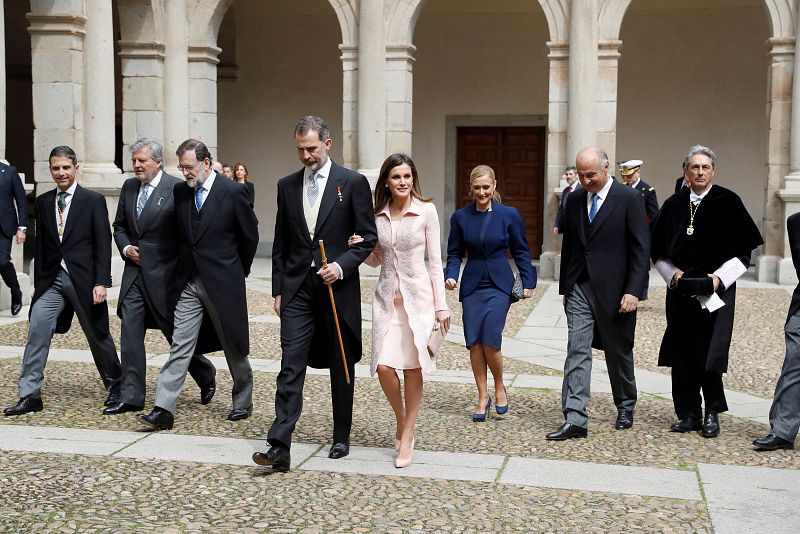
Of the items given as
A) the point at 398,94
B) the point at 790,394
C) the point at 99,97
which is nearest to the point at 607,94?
the point at 398,94

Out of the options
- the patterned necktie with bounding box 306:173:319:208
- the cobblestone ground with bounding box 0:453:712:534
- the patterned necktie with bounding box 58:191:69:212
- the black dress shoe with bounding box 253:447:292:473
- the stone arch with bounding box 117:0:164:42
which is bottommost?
the cobblestone ground with bounding box 0:453:712:534

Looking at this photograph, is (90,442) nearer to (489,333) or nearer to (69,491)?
(69,491)

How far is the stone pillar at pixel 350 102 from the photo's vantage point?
50.9 feet

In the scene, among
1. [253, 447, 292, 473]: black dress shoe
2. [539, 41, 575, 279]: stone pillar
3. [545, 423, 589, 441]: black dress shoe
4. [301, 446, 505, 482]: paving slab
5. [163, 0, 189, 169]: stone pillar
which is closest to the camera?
[253, 447, 292, 473]: black dress shoe

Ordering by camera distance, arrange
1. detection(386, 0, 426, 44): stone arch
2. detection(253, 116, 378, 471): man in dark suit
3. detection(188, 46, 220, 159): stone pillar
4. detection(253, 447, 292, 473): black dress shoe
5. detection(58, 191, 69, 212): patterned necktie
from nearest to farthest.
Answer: detection(253, 447, 292, 473): black dress shoe, detection(253, 116, 378, 471): man in dark suit, detection(58, 191, 69, 212): patterned necktie, detection(386, 0, 426, 44): stone arch, detection(188, 46, 220, 159): stone pillar

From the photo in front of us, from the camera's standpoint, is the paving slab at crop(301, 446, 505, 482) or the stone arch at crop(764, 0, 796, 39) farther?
the stone arch at crop(764, 0, 796, 39)

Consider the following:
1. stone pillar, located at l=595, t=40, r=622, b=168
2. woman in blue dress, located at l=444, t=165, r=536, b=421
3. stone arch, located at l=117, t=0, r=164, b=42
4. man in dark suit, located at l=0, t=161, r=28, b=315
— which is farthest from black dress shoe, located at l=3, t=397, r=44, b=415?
stone pillar, located at l=595, t=40, r=622, b=168

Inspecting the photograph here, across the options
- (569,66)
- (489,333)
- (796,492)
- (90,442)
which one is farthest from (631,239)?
(569,66)

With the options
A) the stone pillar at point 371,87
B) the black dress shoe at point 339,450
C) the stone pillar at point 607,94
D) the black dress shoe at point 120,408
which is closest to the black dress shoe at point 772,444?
the black dress shoe at point 339,450

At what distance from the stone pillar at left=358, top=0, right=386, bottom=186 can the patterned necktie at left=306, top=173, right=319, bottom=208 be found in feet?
32.1

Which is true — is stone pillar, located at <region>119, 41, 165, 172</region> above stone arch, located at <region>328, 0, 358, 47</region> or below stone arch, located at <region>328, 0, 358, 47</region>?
below

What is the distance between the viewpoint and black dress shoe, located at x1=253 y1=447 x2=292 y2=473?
5.10m

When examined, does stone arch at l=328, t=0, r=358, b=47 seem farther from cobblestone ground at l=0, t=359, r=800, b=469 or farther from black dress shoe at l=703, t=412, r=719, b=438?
black dress shoe at l=703, t=412, r=719, b=438

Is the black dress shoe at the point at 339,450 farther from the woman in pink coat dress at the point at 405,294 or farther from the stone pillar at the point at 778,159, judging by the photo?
the stone pillar at the point at 778,159
